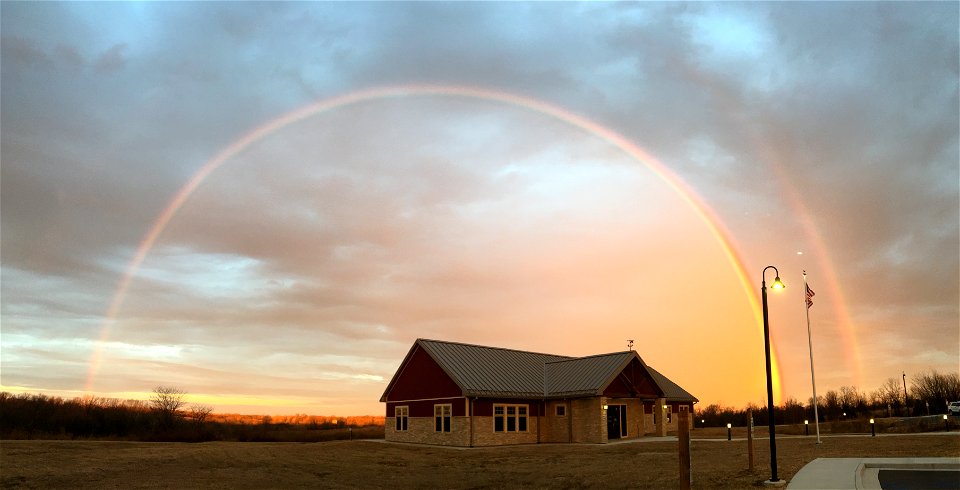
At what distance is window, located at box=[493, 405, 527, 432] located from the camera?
44.8m

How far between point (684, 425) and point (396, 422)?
124 ft

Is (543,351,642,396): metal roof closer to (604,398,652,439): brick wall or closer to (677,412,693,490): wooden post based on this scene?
(604,398,652,439): brick wall

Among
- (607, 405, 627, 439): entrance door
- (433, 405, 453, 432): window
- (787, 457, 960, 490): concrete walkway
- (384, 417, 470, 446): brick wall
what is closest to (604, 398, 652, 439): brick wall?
(607, 405, 627, 439): entrance door

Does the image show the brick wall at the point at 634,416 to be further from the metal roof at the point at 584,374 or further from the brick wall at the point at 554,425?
the brick wall at the point at 554,425

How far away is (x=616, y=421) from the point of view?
47812 mm

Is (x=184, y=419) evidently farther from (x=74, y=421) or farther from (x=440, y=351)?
(x=440, y=351)

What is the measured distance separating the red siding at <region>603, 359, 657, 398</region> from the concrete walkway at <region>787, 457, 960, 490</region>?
75.3 feet

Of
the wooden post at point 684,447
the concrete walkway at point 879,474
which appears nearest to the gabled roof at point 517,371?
the concrete walkway at point 879,474

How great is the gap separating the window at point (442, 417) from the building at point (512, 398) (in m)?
0.06

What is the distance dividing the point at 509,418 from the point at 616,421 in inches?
304

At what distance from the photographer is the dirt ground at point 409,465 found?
78.2ft

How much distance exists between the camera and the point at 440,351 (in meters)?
48.2

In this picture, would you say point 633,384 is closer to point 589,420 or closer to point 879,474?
point 589,420

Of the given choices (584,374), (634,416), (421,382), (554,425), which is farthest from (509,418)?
(634,416)
